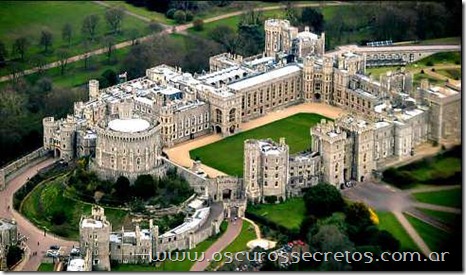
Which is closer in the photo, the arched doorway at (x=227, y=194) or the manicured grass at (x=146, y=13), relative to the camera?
the arched doorway at (x=227, y=194)

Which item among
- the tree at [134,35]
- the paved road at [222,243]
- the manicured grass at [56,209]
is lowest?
the paved road at [222,243]

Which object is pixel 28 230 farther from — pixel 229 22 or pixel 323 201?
pixel 229 22

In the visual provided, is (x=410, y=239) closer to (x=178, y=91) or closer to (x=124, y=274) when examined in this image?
A: (x=124, y=274)

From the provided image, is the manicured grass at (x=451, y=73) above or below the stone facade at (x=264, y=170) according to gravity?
above

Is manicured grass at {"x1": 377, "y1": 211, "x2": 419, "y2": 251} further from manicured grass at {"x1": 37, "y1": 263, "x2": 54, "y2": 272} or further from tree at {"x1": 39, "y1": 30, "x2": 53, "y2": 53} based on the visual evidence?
tree at {"x1": 39, "y1": 30, "x2": 53, "y2": 53}

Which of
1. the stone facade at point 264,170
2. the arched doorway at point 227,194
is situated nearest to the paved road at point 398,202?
the stone facade at point 264,170

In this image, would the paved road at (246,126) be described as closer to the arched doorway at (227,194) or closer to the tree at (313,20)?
the arched doorway at (227,194)

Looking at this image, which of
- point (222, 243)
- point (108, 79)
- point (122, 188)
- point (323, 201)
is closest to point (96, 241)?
point (222, 243)

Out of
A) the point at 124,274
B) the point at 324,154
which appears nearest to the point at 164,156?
the point at 324,154

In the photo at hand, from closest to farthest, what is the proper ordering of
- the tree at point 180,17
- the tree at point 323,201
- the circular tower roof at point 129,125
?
the tree at point 323,201
the circular tower roof at point 129,125
the tree at point 180,17
